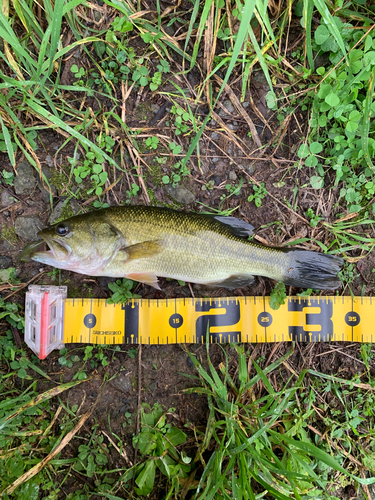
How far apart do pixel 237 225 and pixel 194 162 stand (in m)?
0.93

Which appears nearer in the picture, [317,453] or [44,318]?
[317,453]

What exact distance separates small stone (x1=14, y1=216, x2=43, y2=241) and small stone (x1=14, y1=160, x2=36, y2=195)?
0.32 metres

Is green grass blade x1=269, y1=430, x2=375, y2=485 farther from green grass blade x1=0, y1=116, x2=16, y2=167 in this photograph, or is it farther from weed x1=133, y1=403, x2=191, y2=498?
green grass blade x1=0, y1=116, x2=16, y2=167

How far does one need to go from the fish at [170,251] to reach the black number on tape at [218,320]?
321 millimetres

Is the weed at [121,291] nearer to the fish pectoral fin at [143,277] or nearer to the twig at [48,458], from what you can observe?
the fish pectoral fin at [143,277]

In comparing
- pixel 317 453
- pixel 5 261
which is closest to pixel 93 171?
pixel 5 261

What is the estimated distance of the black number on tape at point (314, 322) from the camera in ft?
11.8

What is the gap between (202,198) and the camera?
367 centimetres

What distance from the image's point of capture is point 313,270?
11.4 ft

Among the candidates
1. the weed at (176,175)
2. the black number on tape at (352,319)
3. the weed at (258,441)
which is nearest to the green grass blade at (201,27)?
the weed at (176,175)

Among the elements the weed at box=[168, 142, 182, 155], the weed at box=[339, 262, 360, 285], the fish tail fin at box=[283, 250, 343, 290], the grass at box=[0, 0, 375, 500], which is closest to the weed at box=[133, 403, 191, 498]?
the grass at box=[0, 0, 375, 500]

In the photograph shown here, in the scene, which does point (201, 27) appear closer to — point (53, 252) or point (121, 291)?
point (53, 252)

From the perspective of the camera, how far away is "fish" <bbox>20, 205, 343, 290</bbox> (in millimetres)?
3174

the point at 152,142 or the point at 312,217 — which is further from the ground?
the point at 152,142
